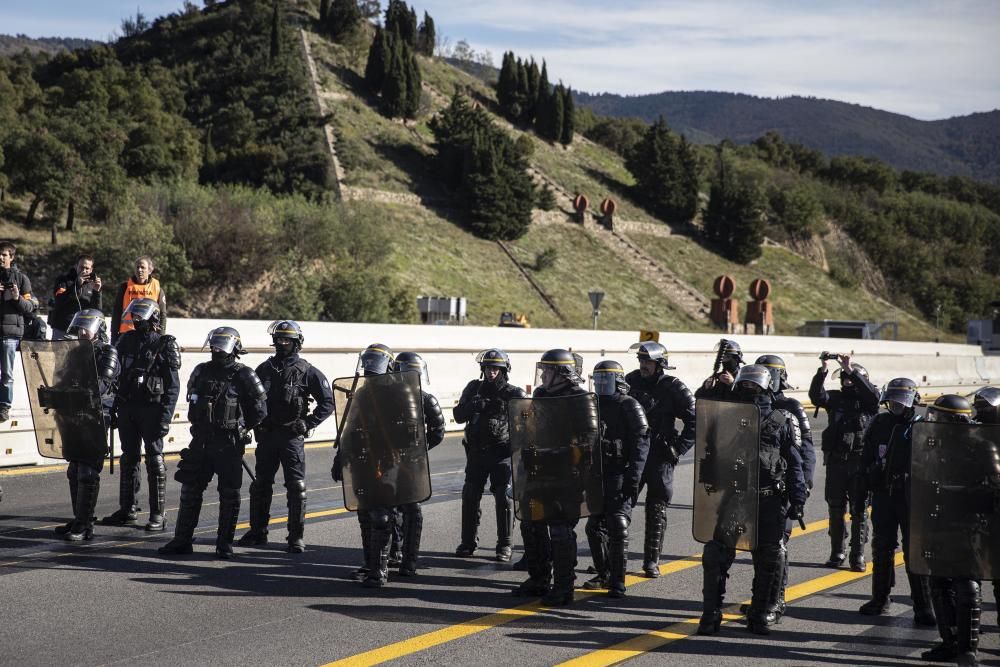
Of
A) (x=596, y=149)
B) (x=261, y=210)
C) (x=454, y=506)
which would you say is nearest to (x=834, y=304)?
(x=596, y=149)

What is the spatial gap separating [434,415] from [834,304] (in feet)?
255

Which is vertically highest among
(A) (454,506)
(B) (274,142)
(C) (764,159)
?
(C) (764,159)

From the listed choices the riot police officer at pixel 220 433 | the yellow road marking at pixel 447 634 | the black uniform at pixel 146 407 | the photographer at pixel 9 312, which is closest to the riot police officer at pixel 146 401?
the black uniform at pixel 146 407

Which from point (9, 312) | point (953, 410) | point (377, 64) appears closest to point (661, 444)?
point (953, 410)

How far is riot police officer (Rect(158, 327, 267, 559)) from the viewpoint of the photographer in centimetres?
894

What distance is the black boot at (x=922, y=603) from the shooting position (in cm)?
760

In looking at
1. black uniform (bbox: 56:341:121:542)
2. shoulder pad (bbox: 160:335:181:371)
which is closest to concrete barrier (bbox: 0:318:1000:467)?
black uniform (bbox: 56:341:121:542)

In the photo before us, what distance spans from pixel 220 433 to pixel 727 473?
413cm

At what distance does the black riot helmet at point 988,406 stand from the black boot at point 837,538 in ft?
6.24

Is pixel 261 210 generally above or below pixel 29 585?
above

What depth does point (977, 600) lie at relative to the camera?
6.66 metres

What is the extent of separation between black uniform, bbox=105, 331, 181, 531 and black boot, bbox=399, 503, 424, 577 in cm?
255

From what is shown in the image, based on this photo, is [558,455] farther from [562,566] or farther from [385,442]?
[385,442]

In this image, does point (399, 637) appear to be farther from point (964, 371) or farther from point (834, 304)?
point (834, 304)
